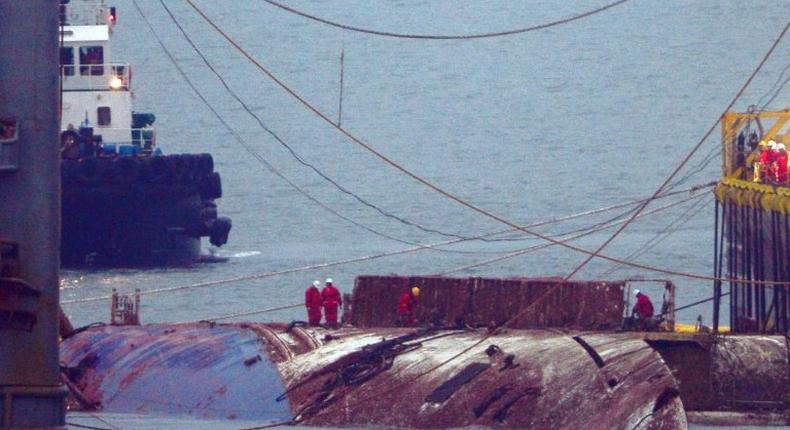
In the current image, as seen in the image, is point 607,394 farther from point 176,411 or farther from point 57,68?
point 57,68

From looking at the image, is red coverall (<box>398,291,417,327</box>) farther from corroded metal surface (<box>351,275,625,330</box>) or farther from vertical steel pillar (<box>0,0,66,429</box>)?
vertical steel pillar (<box>0,0,66,429</box>)

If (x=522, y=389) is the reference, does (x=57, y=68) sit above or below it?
above

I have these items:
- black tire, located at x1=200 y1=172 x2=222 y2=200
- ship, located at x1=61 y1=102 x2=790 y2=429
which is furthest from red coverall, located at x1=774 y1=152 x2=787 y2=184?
black tire, located at x1=200 y1=172 x2=222 y2=200

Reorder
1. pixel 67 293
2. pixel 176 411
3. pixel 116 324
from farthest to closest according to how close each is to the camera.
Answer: pixel 67 293 < pixel 116 324 < pixel 176 411

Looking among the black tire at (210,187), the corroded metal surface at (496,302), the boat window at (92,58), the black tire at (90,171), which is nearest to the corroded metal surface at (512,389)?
the corroded metal surface at (496,302)

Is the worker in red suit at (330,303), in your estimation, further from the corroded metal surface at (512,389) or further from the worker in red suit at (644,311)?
the worker in red suit at (644,311)

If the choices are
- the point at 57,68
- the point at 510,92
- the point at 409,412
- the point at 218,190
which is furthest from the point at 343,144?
the point at 57,68
